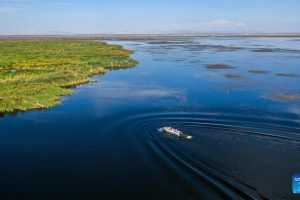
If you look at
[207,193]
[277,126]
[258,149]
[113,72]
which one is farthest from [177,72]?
[207,193]

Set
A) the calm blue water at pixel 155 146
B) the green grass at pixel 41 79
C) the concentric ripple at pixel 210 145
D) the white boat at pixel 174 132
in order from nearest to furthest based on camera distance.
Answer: the calm blue water at pixel 155 146 < the concentric ripple at pixel 210 145 < the white boat at pixel 174 132 < the green grass at pixel 41 79

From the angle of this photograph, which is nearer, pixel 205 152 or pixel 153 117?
pixel 205 152

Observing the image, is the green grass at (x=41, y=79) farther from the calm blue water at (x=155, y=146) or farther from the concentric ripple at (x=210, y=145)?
the concentric ripple at (x=210, y=145)

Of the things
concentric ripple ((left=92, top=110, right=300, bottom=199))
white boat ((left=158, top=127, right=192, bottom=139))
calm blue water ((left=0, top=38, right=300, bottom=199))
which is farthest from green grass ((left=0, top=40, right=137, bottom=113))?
white boat ((left=158, top=127, right=192, bottom=139))

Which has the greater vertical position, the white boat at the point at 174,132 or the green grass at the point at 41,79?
the green grass at the point at 41,79

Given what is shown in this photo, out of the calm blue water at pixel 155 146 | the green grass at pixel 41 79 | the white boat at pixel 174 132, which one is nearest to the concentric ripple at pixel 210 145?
the calm blue water at pixel 155 146

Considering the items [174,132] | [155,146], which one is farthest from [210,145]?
[155,146]

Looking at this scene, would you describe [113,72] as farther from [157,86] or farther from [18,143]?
[18,143]

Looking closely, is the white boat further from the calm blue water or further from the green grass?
the green grass
